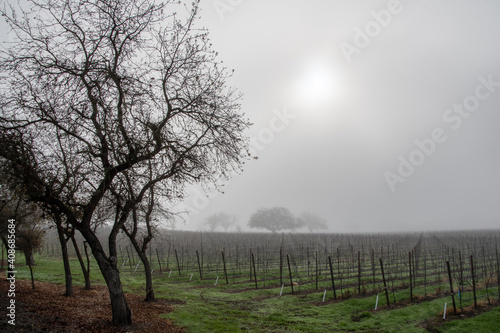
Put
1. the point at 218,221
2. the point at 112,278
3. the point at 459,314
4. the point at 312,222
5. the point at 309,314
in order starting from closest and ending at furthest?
the point at 112,278
the point at 459,314
the point at 309,314
the point at 218,221
the point at 312,222

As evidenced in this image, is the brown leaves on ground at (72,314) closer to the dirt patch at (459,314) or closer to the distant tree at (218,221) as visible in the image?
the dirt patch at (459,314)

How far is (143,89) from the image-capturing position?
28.7 feet

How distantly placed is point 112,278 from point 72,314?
81.8 inches

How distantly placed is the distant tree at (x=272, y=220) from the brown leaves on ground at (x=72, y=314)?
80.1 meters

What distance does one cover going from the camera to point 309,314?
507 inches

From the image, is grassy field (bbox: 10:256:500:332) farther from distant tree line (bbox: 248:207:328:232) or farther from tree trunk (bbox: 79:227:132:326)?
distant tree line (bbox: 248:207:328:232)

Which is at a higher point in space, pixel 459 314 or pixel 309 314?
pixel 459 314

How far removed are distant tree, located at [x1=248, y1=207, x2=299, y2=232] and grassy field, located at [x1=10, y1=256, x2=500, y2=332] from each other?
74750 mm

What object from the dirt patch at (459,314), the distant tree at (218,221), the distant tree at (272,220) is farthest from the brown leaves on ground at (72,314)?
the distant tree at (218,221)

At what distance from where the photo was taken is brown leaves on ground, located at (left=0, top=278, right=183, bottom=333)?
772 cm

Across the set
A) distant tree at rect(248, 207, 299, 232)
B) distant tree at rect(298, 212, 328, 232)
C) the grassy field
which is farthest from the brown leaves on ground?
distant tree at rect(298, 212, 328, 232)

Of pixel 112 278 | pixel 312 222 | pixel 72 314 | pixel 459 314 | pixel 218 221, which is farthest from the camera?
pixel 312 222

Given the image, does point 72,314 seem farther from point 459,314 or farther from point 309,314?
point 459,314

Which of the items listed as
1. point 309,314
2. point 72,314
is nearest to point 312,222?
point 309,314
